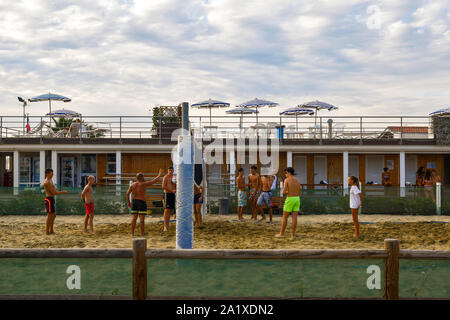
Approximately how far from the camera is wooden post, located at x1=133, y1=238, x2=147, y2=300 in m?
4.75

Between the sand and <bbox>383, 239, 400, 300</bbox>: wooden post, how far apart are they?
13.0 ft

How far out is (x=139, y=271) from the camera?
15.8 ft

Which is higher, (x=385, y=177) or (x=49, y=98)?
(x=49, y=98)

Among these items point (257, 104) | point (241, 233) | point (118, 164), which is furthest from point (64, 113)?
point (241, 233)

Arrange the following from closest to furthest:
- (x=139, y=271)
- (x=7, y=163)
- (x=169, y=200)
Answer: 1. (x=139, y=271)
2. (x=169, y=200)
3. (x=7, y=163)

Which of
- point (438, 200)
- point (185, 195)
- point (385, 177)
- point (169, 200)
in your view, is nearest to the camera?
point (185, 195)

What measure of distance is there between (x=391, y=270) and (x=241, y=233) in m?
6.22

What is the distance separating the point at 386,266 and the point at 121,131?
17.7 m

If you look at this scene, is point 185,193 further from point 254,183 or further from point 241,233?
point 254,183

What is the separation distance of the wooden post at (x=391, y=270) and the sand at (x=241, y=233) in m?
3.97

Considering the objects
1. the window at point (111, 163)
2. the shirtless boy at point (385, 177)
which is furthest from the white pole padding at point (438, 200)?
the window at point (111, 163)

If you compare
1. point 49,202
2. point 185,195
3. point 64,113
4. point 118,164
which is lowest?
point 49,202

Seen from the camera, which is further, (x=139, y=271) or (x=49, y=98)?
(x=49, y=98)
